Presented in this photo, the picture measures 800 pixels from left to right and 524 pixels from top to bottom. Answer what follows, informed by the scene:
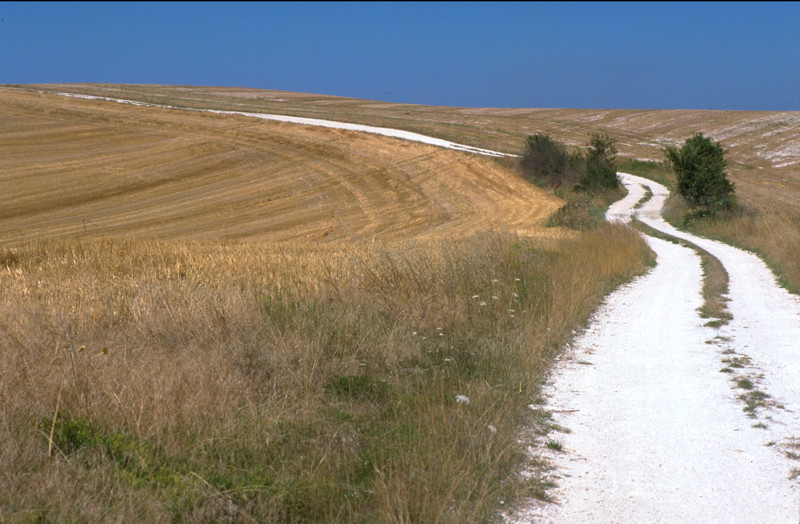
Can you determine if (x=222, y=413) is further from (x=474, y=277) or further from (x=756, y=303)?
(x=756, y=303)

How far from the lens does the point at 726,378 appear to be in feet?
25.8

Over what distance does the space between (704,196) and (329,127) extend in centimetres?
2532

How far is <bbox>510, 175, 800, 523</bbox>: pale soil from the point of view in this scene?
489cm

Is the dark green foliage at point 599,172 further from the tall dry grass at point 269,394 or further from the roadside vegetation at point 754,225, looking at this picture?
the tall dry grass at point 269,394

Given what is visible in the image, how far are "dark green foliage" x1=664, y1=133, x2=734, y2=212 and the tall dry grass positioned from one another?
26.1m

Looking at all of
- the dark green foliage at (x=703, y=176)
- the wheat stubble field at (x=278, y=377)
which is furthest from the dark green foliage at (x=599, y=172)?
the wheat stubble field at (x=278, y=377)

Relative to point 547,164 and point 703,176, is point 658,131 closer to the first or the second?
point 547,164

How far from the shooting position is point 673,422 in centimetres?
648

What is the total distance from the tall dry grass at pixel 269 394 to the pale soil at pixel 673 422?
0.42 m

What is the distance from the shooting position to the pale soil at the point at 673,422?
4887 mm

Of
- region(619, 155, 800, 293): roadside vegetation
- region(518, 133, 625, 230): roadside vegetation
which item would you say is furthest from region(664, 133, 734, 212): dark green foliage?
region(518, 133, 625, 230): roadside vegetation

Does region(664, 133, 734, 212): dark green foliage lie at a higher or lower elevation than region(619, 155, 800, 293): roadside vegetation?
higher

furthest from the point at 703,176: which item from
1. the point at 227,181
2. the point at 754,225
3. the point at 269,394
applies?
the point at 269,394

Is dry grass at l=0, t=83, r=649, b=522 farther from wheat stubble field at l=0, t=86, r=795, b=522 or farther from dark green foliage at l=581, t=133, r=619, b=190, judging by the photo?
dark green foliage at l=581, t=133, r=619, b=190
